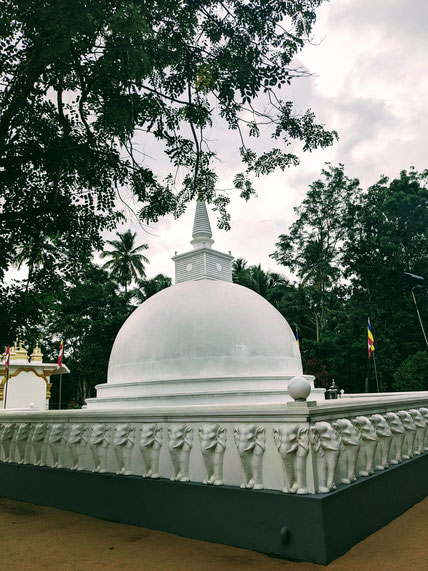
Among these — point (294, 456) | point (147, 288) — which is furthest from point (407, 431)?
point (147, 288)

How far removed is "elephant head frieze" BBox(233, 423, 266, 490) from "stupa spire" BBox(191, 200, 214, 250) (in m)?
9.96

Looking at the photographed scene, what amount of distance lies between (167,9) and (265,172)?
3.41 meters

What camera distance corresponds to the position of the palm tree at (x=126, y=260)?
40.3 metres

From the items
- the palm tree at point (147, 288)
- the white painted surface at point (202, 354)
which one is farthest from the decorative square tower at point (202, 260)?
the palm tree at point (147, 288)

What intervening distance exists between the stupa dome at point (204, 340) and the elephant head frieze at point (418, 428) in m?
4.03

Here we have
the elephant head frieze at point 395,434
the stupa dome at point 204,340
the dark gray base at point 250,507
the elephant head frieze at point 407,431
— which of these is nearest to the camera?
the dark gray base at point 250,507

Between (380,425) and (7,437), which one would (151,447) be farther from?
(7,437)

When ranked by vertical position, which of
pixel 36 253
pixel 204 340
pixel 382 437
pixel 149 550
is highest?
pixel 36 253

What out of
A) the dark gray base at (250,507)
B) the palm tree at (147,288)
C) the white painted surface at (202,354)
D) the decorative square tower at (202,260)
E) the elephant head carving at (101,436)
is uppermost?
the palm tree at (147,288)

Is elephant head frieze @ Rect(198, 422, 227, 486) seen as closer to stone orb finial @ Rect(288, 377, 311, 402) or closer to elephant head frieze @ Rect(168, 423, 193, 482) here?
elephant head frieze @ Rect(168, 423, 193, 482)

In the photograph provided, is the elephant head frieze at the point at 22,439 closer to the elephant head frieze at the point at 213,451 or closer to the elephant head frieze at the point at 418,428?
the elephant head frieze at the point at 213,451

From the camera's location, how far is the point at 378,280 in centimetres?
2955

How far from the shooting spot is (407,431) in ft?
27.1

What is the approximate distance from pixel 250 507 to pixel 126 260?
121 ft
